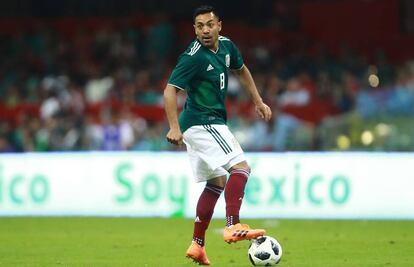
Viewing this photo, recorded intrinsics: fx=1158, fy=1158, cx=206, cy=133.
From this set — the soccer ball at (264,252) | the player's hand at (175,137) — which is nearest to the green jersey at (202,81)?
the player's hand at (175,137)

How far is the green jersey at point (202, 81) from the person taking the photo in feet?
34.2

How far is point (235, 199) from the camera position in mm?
10461

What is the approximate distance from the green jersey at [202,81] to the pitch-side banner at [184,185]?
276 inches

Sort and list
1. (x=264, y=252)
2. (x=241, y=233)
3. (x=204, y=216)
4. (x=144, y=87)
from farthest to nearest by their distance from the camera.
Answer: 1. (x=144, y=87)
2. (x=204, y=216)
3. (x=264, y=252)
4. (x=241, y=233)

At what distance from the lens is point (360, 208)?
17.5 meters

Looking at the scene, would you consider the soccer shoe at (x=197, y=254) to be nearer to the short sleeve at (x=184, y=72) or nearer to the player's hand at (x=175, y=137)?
the player's hand at (x=175, y=137)

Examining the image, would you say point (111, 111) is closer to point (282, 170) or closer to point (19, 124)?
point (19, 124)

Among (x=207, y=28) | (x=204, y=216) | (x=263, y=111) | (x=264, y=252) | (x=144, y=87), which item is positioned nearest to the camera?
(x=264, y=252)

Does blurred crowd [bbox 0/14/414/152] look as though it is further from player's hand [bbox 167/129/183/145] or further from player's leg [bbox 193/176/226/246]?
player's hand [bbox 167/129/183/145]

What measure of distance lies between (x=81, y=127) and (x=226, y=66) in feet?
35.6

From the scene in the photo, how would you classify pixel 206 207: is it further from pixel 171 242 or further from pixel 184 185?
pixel 184 185

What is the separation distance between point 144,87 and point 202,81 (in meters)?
13.2

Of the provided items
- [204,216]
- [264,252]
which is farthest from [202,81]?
[264,252]

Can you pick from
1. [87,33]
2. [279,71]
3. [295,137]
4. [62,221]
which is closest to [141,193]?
[62,221]
